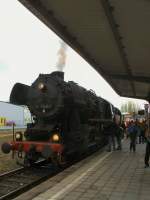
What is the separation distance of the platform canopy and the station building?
2677 centimetres

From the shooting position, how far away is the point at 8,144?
13.6 meters

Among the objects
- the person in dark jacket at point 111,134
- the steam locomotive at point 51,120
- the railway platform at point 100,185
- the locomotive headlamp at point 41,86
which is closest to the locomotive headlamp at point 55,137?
the steam locomotive at point 51,120

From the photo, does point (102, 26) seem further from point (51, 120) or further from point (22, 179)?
point (22, 179)

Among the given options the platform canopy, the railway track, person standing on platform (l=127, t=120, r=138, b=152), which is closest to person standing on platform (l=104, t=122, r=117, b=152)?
person standing on platform (l=127, t=120, r=138, b=152)

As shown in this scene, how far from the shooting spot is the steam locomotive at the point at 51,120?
13422 millimetres

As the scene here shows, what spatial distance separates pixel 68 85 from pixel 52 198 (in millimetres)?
7069

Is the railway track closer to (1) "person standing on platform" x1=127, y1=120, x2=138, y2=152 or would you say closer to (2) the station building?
(1) "person standing on platform" x1=127, y1=120, x2=138, y2=152

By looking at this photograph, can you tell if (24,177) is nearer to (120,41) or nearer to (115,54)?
(120,41)

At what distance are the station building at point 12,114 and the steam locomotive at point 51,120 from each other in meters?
28.3

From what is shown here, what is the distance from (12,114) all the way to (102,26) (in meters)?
35.5

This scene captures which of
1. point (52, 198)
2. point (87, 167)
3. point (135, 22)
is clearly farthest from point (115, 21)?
point (52, 198)

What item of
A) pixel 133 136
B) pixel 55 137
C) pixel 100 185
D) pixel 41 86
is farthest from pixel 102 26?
pixel 133 136

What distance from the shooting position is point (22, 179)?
1213cm

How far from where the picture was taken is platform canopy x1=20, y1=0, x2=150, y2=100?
1103 centimetres
